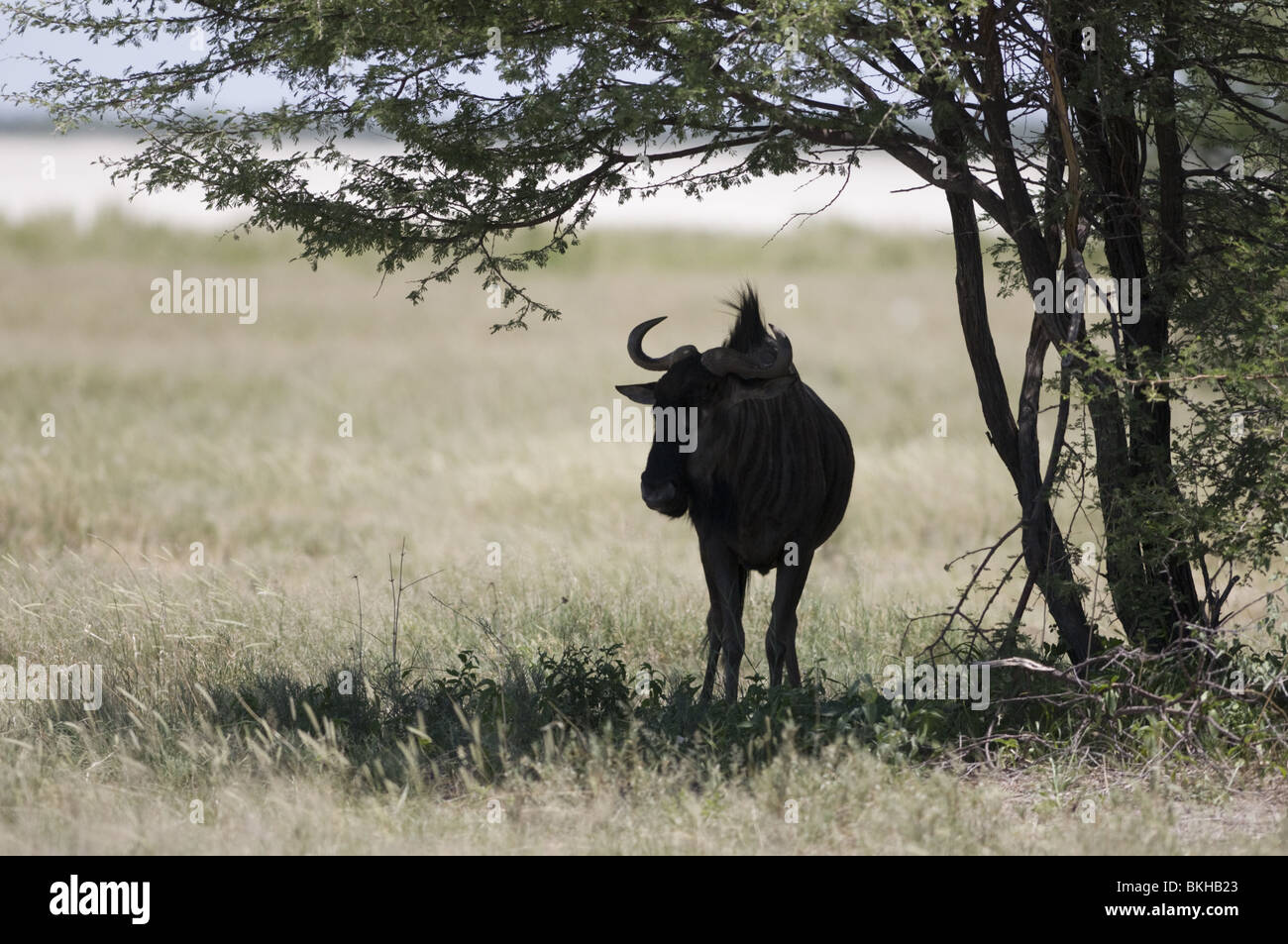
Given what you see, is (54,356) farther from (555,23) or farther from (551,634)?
(555,23)

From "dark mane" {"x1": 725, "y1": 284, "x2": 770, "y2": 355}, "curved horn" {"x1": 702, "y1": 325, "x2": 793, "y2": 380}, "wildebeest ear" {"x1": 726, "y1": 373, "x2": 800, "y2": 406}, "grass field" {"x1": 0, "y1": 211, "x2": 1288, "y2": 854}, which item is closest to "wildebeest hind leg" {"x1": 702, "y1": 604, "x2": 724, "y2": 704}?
"grass field" {"x1": 0, "y1": 211, "x2": 1288, "y2": 854}

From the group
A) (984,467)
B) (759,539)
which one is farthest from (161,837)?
(984,467)

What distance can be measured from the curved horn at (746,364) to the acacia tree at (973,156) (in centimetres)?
112

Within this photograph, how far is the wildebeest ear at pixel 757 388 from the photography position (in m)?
9.23

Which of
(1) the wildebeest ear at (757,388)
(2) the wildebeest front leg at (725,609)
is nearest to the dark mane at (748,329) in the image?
(1) the wildebeest ear at (757,388)

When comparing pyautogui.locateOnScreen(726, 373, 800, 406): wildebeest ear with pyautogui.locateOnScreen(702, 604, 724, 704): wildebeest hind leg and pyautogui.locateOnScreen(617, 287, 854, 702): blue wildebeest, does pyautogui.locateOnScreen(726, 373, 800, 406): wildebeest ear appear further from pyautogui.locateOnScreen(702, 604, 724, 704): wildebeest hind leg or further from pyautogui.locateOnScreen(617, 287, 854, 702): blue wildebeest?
pyautogui.locateOnScreen(702, 604, 724, 704): wildebeest hind leg

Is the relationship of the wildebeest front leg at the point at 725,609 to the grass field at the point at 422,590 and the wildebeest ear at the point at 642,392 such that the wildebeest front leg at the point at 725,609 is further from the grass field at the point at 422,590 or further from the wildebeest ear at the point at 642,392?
the wildebeest ear at the point at 642,392

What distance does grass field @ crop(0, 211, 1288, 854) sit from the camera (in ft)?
22.5

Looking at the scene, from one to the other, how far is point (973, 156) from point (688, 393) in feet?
7.87

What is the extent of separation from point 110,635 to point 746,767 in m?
5.05

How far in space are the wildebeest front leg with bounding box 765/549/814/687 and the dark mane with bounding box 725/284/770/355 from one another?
1.52m

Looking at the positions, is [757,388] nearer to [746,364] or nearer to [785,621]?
[746,364]

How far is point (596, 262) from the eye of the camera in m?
59.0
